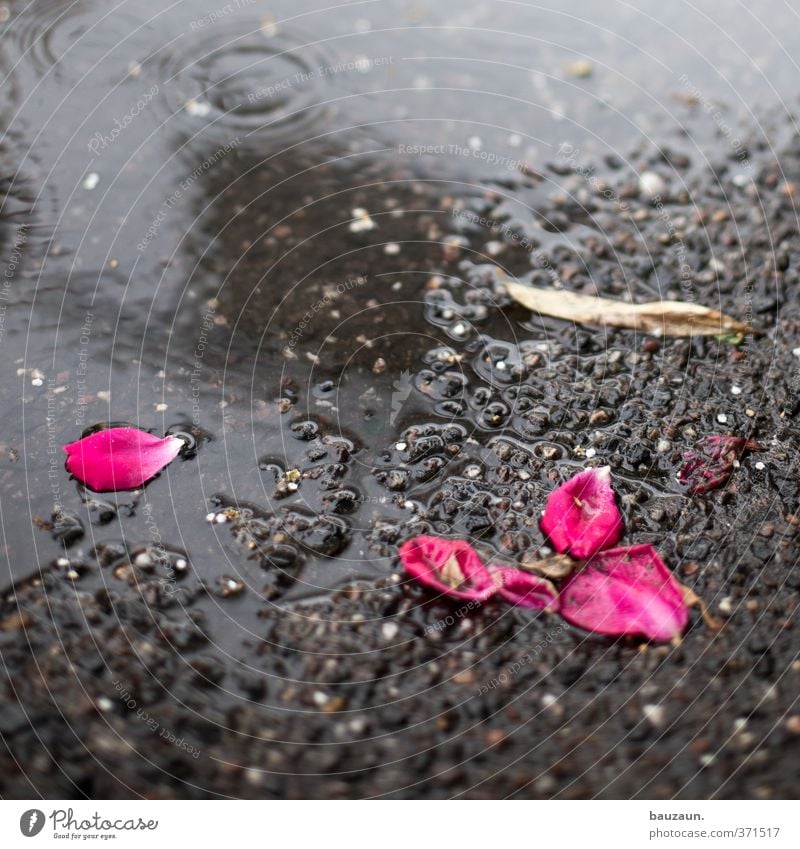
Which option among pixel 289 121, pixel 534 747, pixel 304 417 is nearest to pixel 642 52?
pixel 289 121

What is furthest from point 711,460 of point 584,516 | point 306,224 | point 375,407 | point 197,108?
point 197,108

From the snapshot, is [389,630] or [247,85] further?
[247,85]

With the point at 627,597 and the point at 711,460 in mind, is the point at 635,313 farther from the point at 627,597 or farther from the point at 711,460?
the point at 627,597

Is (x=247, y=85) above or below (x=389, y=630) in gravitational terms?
above

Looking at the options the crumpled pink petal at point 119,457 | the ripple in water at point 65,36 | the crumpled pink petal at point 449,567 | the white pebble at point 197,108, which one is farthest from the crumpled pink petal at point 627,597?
the ripple in water at point 65,36

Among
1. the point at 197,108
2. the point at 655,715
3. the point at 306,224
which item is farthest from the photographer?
the point at 197,108

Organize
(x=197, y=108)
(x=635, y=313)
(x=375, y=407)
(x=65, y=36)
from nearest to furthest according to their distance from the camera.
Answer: (x=375, y=407), (x=635, y=313), (x=197, y=108), (x=65, y=36)

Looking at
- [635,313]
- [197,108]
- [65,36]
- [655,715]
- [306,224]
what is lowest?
[655,715]
